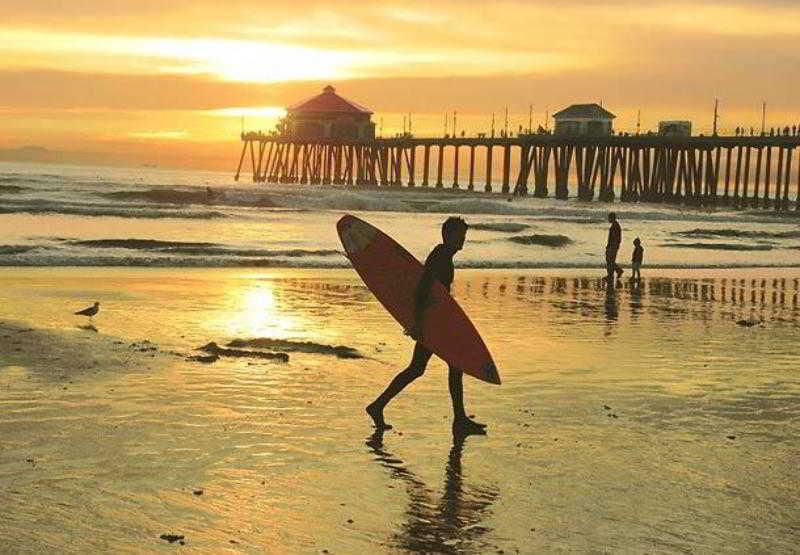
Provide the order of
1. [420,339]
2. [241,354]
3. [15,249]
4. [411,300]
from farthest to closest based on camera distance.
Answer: [15,249], [241,354], [411,300], [420,339]

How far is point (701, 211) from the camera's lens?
245 feet

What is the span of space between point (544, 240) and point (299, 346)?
29.0 meters

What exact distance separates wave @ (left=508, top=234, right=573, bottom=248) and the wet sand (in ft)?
78.7

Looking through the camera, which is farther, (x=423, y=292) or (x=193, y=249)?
(x=193, y=249)

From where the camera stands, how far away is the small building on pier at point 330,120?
118188 mm

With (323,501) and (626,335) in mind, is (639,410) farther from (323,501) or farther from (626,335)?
(626,335)

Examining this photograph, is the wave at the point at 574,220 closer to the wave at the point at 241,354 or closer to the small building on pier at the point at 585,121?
the small building on pier at the point at 585,121

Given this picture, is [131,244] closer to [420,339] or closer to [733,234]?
[420,339]

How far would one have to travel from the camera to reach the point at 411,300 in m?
9.29

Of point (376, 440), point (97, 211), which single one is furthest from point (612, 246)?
point (97, 211)

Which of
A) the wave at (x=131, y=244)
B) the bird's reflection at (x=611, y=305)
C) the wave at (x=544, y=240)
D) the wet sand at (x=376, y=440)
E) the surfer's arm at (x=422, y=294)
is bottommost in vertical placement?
the wave at (x=131, y=244)

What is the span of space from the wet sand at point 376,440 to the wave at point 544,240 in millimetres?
23976

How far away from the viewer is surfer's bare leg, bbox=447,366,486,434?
849 centimetres

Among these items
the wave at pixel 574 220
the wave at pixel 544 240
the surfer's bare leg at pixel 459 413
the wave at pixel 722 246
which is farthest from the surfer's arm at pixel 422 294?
the wave at pixel 574 220
